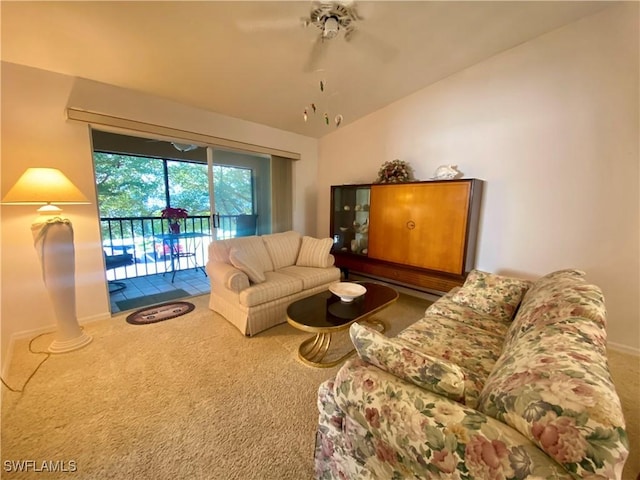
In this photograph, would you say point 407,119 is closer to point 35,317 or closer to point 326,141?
point 326,141

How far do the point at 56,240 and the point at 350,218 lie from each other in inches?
122

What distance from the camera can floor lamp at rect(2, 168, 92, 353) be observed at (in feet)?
6.31

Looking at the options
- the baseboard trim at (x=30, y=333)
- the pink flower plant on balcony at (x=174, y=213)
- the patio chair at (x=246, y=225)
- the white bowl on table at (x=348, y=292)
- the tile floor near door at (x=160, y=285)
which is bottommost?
the tile floor near door at (x=160, y=285)

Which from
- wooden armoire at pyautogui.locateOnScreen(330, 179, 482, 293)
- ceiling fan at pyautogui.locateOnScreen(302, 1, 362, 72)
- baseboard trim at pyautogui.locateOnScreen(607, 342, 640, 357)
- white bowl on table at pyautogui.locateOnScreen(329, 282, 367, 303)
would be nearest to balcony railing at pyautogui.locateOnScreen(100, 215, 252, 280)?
wooden armoire at pyautogui.locateOnScreen(330, 179, 482, 293)

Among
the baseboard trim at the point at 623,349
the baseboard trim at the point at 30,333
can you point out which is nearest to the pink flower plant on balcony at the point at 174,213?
the baseboard trim at the point at 30,333

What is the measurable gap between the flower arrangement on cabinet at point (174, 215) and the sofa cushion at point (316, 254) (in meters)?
2.45

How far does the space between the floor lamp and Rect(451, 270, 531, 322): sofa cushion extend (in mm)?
3172

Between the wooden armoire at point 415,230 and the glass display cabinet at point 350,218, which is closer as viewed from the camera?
the wooden armoire at point 415,230

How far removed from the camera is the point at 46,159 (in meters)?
2.29

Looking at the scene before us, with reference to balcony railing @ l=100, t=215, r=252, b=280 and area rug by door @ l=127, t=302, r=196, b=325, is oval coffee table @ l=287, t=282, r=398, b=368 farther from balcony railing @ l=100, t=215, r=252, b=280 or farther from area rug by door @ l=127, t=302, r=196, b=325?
balcony railing @ l=100, t=215, r=252, b=280

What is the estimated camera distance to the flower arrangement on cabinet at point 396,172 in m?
3.25

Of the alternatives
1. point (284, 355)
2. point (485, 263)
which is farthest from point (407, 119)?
point (284, 355)

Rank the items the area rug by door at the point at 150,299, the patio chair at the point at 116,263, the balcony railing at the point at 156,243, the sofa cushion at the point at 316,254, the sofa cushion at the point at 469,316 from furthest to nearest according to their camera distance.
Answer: the balcony railing at the point at 156,243 < the patio chair at the point at 116,263 < the sofa cushion at the point at 316,254 < the area rug by door at the point at 150,299 < the sofa cushion at the point at 469,316

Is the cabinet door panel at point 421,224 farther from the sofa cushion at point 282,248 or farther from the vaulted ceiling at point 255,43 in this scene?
the vaulted ceiling at point 255,43
